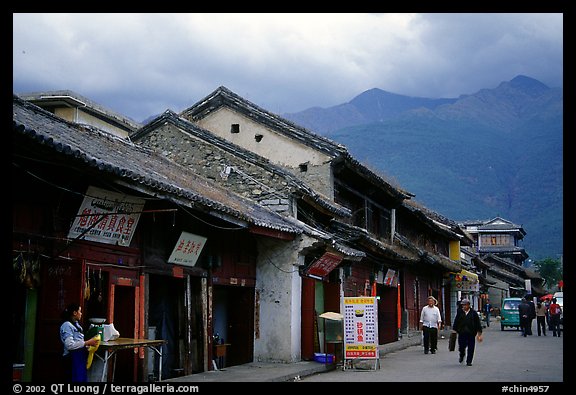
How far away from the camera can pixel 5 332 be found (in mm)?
9258

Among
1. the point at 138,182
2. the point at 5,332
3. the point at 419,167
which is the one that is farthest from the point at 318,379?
the point at 419,167

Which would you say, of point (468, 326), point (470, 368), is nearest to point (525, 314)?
point (468, 326)

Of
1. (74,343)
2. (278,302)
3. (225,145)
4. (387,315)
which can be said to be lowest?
(387,315)

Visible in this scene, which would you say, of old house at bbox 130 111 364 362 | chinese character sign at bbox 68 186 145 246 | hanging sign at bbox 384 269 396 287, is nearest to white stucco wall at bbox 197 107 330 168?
old house at bbox 130 111 364 362

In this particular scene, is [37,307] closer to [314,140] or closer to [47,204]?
[47,204]

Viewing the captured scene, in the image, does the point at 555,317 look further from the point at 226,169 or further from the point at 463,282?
the point at 226,169

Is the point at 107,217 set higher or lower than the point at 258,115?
lower

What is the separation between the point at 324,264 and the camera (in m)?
18.2

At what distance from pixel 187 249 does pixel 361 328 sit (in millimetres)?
4630

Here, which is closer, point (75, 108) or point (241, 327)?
point (241, 327)

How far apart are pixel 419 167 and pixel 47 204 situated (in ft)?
570

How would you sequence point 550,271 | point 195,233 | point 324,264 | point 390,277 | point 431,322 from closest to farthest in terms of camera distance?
point 195,233
point 324,264
point 431,322
point 390,277
point 550,271

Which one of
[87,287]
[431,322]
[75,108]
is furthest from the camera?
[75,108]

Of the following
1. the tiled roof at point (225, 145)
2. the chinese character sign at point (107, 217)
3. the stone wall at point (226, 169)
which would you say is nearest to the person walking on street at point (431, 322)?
the tiled roof at point (225, 145)
